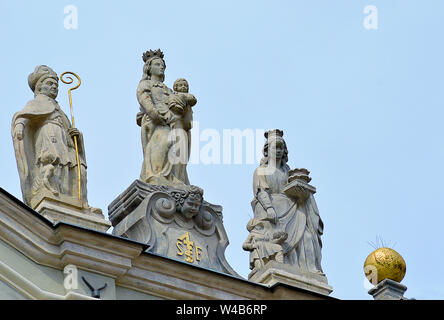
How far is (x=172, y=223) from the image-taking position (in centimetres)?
1822

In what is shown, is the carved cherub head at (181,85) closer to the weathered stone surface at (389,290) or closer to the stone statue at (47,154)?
the stone statue at (47,154)

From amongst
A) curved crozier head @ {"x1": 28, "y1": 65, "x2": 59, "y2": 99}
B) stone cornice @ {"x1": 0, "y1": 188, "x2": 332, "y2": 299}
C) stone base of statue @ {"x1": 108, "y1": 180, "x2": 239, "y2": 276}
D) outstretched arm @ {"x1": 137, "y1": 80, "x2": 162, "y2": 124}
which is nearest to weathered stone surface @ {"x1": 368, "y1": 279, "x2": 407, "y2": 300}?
stone cornice @ {"x1": 0, "y1": 188, "x2": 332, "y2": 299}

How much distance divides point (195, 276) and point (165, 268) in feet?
1.29

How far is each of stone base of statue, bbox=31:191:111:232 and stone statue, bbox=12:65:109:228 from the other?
1 cm

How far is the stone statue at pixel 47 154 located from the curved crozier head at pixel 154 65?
1762 mm

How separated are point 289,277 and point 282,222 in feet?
Answer: 3.33

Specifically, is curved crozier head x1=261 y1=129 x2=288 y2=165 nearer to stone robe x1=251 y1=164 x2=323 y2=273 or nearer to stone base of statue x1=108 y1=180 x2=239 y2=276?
stone robe x1=251 y1=164 x2=323 y2=273

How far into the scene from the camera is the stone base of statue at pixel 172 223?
17938mm

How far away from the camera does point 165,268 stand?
17359 mm

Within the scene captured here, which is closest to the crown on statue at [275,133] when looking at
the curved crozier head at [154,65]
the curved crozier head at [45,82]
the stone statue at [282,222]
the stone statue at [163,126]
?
the stone statue at [282,222]

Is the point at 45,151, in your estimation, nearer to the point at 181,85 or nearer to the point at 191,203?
the point at 191,203

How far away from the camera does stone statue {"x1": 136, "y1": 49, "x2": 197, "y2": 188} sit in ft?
61.6
